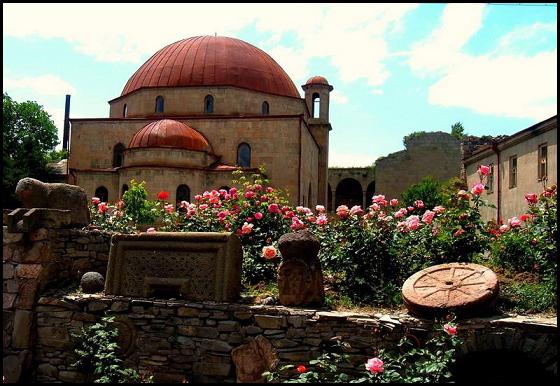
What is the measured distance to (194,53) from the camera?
1184 inches

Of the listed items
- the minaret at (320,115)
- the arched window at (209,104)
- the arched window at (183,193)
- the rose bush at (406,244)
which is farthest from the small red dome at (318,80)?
the rose bush at (406,244)

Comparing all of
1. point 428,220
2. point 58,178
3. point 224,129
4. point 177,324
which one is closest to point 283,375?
point 177,324

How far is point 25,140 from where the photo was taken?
33719 mm

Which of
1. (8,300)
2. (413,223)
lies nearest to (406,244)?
(413,223)

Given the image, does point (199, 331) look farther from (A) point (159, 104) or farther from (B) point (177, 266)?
(A) point (159, 104)

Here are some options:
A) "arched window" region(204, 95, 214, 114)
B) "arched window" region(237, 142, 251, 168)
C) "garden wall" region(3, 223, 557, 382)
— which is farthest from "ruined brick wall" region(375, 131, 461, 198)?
"garden wall" region(3, 223, 557, 382)

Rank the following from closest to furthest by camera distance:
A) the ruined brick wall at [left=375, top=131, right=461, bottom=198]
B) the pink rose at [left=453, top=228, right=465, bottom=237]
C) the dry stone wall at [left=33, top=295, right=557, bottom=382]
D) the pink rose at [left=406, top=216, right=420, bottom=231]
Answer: the dry stone wall at [left=33, top=295, right=557, bottom=382]
the pink rose at [left=453, top=228, right=465, bottom=237]
the pink rose at [left=406, top=216, right=420, bottom=231]
the ruined brick wall at [left=375, top=131, right=461, bottom=198]

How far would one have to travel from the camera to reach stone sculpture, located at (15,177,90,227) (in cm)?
893

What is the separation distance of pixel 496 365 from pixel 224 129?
22075 millimetres

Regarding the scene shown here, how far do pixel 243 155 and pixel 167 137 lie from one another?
4395mm

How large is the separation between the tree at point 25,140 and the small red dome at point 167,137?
33.6 feet

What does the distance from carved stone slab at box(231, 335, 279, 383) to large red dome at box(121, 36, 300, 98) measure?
75.6 feet

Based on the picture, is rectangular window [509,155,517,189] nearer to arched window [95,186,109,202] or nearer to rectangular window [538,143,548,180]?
rectangular window [538,143,548,180]

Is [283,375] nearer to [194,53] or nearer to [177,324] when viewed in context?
[177,324]
